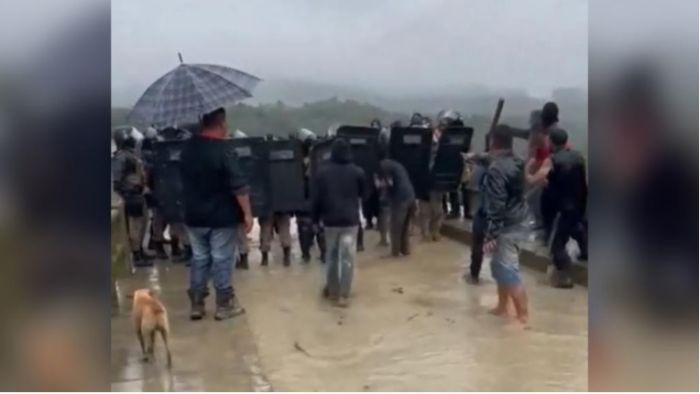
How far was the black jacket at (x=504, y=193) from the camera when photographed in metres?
3.83

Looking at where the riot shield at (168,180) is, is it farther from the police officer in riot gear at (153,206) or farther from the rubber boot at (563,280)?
the rubber boot at (563,280)

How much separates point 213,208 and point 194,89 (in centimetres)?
51

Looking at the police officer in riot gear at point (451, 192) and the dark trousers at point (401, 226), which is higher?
the police officer in riot gear at point (451, 192)

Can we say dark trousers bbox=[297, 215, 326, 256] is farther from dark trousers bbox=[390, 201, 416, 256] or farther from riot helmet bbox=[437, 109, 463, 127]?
riot helmet bbox=[437, 109, 463, 127]

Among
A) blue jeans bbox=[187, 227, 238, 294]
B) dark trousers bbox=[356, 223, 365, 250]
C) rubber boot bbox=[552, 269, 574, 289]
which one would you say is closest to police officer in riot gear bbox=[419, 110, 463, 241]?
dark trousers bbox=[356, 223, 365, 250]

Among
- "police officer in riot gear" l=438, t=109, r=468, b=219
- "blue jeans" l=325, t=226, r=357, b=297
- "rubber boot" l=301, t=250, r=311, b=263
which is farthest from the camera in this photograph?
"rubber boot" l=301, t=250, r=311, b=263

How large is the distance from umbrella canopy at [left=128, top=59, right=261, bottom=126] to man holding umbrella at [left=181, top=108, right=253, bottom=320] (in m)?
0.13

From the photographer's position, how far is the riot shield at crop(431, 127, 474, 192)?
12.6 feet

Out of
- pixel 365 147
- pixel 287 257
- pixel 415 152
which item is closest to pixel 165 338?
pixel 287 257

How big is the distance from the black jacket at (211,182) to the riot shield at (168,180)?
0.03m

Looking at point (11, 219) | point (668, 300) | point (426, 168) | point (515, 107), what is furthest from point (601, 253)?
point (11, 219)

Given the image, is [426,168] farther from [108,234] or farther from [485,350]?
[108,234]

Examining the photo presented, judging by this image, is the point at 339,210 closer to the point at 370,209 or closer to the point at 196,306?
the point at 370,209

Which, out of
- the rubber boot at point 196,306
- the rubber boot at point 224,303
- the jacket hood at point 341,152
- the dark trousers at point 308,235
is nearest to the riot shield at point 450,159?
the jacket hood at point 341,152
